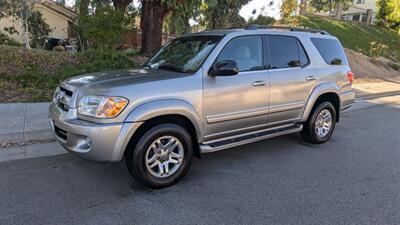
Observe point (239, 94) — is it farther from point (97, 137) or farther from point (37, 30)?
point (37, 30)

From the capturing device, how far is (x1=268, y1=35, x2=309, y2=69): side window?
4977 mm

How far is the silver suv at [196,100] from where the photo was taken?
3686mm

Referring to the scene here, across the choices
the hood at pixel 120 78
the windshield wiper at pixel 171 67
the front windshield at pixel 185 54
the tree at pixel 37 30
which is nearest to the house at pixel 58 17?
the tree at pixel 37 30

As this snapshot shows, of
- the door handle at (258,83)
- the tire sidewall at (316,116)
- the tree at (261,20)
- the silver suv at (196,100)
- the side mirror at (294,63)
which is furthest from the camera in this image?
the tree at (261,20)

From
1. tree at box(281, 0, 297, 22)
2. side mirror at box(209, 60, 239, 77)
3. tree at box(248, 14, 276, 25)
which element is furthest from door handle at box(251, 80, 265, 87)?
tree at box(281, 0, 297, 22)

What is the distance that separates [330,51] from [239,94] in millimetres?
2392

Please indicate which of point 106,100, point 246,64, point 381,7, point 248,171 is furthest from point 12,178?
point 381,7

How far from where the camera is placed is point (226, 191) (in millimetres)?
3969

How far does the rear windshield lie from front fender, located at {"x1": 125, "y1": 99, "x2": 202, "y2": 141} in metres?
2.74

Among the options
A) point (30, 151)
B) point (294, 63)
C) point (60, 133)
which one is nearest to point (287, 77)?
point (294, 63)

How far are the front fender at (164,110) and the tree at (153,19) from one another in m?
6.99

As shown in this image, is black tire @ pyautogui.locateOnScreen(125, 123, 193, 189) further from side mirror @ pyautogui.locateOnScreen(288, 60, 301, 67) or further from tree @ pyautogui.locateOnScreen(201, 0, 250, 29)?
tree @ pyautogui.locateOnScreen(201, 0, 250, 29)

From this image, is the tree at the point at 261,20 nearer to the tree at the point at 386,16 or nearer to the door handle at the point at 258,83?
the door handle at the point at 258,83

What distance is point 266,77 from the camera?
4.78 meters
